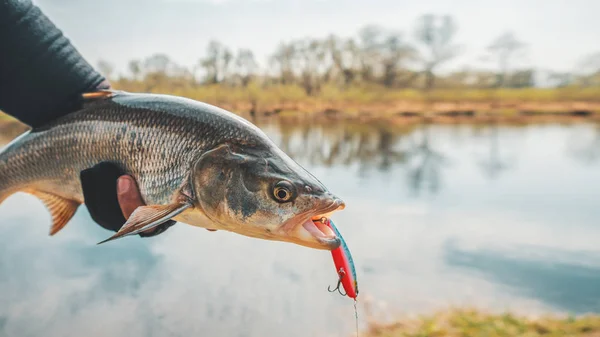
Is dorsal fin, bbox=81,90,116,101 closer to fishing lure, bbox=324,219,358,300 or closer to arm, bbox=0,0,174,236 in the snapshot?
arm, bbox=0,0,174,236

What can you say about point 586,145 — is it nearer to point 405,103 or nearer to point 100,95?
point 405,103

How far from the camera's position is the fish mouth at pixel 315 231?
6.09ft

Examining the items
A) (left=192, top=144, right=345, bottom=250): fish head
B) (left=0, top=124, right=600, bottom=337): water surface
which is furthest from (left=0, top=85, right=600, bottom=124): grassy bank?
(left=192, top=144, right=345, bottom=250): fish head

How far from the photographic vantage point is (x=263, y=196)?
2016 mm

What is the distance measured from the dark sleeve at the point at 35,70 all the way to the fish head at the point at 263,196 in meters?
1.22

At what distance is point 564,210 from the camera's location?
28969 mm

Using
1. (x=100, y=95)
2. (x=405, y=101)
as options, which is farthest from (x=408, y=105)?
(x=100, y=95)

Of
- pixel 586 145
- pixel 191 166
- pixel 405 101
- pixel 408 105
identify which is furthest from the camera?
pixel 408 105

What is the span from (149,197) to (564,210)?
105ft

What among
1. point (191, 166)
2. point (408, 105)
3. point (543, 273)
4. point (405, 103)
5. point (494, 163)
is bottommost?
point (494, 163)

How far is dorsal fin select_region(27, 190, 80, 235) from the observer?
2863 mm

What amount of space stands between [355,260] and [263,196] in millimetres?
21798

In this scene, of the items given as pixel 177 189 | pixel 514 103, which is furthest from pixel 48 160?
pixel 514 103

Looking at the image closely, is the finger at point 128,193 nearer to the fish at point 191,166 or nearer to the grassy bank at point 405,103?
the fish at point 191,166
